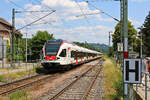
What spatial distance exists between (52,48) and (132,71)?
14.6m

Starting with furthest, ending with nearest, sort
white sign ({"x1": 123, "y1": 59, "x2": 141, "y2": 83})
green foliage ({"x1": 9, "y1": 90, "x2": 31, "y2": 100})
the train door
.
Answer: the train door, green foliage ({"x1": 9, "y1": 90, "x2": 31, "y2": 100}), white sign ({"x1": 123, "y1": 59, "x2": 141, "y2": 83})

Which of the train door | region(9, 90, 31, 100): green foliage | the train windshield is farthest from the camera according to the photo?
the train door

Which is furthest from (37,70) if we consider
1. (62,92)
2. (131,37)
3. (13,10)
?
(131,37)

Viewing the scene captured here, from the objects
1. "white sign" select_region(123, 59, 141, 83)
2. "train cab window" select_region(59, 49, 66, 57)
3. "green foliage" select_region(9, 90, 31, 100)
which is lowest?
"green foliage" select_region(9, 90, 31, 100)

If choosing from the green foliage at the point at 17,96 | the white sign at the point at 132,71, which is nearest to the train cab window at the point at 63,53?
the green foliage at the point at 17,96

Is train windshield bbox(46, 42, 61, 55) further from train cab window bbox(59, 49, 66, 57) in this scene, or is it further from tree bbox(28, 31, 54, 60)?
tree bbox(28, 31, 54, 60)

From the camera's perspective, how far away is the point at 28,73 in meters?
20.0

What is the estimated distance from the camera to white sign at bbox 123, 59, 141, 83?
5156 millimetres

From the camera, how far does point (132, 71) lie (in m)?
5.22

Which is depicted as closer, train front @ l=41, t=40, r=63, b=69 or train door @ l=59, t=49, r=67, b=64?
train front @ l=41, t=40, r=63, b=69

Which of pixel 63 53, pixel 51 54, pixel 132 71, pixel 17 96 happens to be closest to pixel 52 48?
pixel 51 54

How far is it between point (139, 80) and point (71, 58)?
17092 mm

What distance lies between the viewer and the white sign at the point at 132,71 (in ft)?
16.9

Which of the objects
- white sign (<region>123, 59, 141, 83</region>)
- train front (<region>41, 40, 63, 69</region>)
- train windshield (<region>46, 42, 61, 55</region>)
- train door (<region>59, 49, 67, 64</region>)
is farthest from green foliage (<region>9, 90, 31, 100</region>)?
train door (<region>59, 49, 67, 64</region>)
